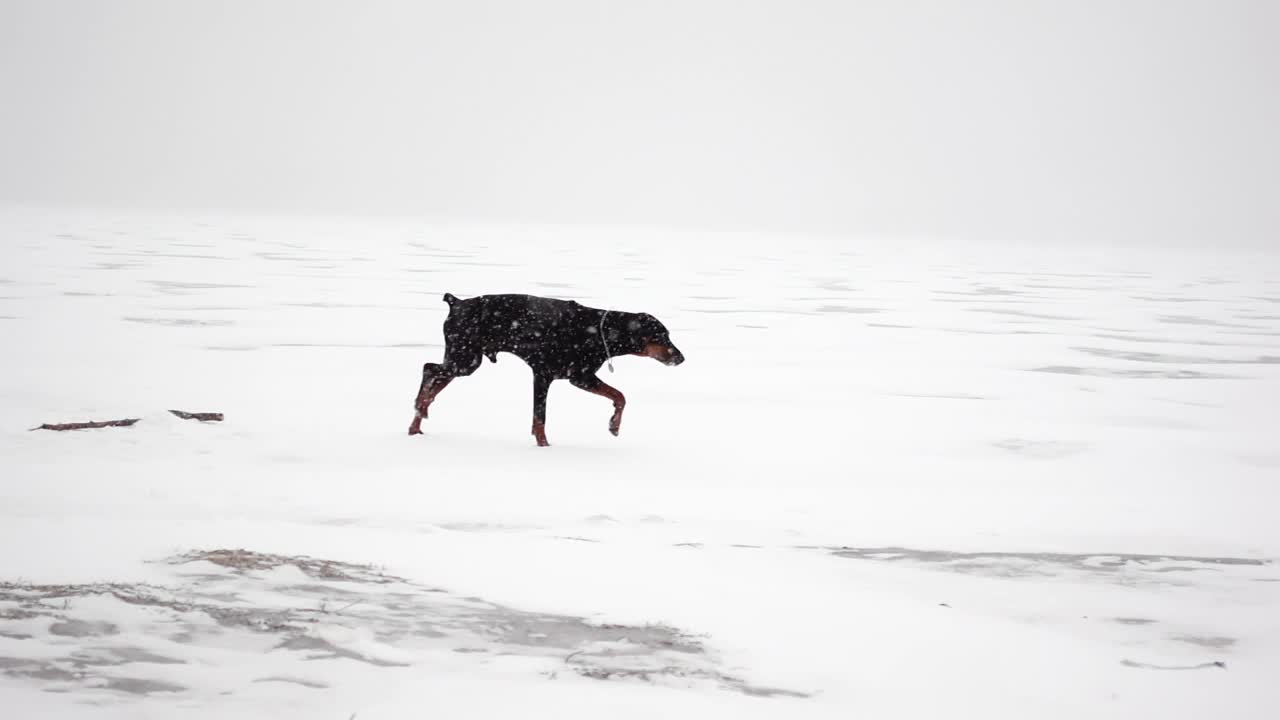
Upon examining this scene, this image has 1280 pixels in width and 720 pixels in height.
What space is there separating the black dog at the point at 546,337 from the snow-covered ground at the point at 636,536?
1.95ft

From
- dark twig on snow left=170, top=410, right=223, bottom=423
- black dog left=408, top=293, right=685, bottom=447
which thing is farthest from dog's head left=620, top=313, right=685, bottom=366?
dark twig on snow left=170, top=410, right=223, bottom=423

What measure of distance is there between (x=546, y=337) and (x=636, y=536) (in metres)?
2.39

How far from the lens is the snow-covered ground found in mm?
4262

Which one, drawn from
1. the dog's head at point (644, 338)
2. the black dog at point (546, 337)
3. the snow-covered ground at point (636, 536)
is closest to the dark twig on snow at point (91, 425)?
the snow-covered ground at point (636, 536)

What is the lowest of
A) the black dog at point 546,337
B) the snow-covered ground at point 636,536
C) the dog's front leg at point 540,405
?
the snow-covered ground at point 636,536

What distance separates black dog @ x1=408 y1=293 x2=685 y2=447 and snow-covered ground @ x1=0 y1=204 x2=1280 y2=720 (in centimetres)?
59

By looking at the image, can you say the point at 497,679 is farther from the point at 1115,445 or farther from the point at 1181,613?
the point at 1115,445

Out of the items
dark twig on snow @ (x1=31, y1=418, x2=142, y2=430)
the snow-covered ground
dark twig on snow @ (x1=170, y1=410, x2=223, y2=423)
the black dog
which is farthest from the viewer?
dark twig on snow @ (x1=170, y1=410, x2=223, y2=423)

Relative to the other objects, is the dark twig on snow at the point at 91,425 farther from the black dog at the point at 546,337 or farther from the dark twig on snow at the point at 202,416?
the black dog at the point at 546,337

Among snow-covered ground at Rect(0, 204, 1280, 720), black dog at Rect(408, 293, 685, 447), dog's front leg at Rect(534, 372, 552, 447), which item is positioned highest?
black dog at Rect(408, 293, 685, 447)

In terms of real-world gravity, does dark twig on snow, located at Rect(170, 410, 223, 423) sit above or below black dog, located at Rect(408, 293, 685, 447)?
below

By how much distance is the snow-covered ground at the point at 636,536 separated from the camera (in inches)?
168

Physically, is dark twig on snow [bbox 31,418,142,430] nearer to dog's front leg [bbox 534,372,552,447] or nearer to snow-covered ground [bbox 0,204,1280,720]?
snow-covered ground [bbox 0,204,1280,720]

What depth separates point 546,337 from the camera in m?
8.35
